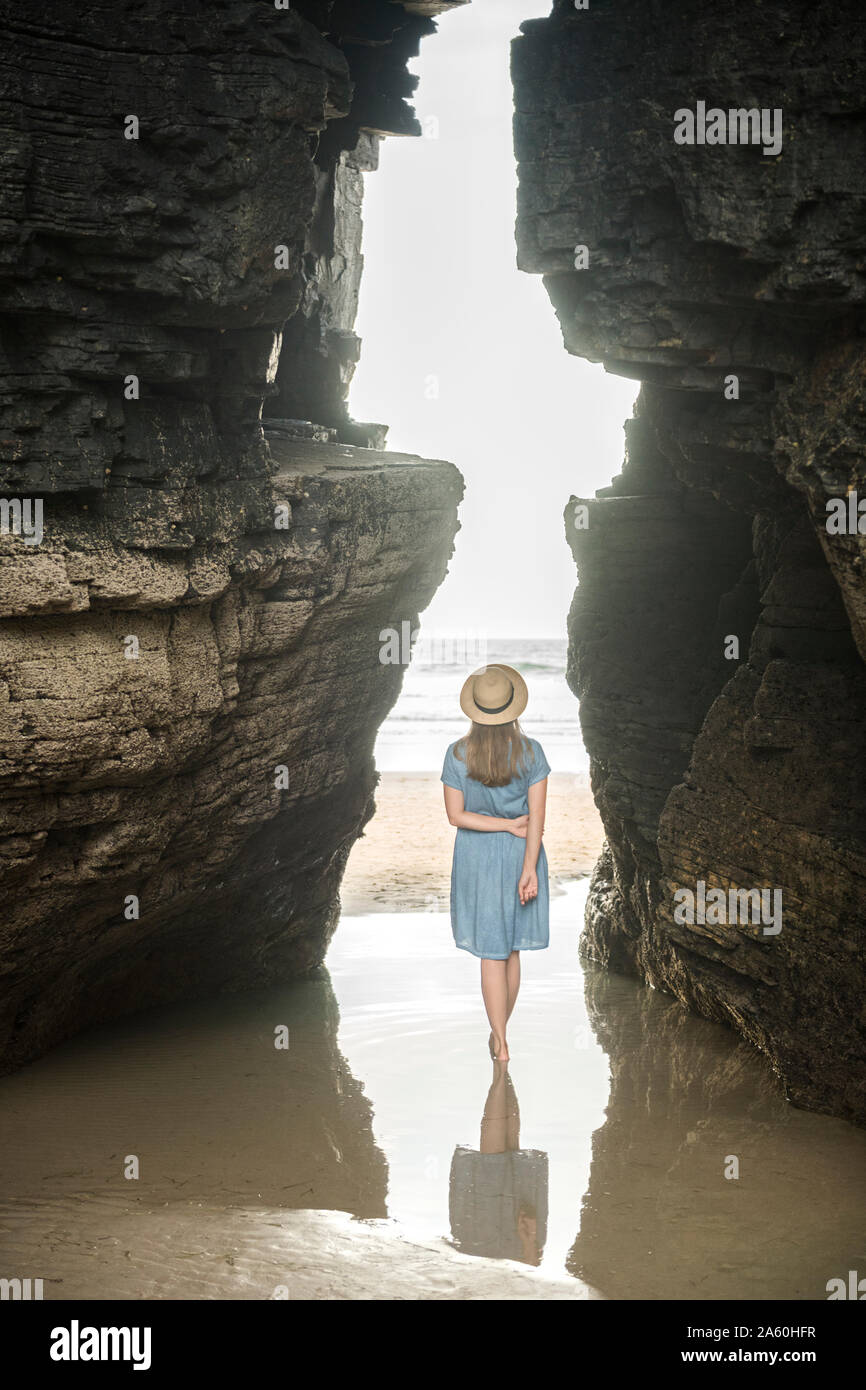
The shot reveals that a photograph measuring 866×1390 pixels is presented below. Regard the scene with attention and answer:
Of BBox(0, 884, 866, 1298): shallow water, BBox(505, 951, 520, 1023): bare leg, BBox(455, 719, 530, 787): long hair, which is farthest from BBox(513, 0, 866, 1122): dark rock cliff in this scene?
BBox(455, 719, 530, 787): long hair

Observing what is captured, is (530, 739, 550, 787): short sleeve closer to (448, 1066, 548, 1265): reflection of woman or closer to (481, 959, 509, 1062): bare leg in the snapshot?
(481, 959, 509, 1062): bare leg

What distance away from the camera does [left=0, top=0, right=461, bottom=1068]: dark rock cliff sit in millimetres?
6734

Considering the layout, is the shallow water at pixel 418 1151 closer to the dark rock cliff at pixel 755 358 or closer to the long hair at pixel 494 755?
the dark rock cliff at pixel 755 358

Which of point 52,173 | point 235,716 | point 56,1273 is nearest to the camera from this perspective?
point 56,1273

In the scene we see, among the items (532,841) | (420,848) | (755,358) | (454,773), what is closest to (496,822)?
(532,841)

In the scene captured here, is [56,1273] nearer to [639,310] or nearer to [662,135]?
[639,310]

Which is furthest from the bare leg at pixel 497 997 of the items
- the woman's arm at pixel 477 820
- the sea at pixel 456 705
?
the sea at pixel 456 705

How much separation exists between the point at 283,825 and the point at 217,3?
218 inches

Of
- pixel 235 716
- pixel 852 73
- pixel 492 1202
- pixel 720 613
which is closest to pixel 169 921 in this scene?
pixel 235 716

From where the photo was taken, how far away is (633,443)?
10945 mm

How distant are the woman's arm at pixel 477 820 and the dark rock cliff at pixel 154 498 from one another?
161cm

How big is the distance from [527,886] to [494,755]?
82 centimetres

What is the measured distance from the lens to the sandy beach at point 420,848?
14523mm

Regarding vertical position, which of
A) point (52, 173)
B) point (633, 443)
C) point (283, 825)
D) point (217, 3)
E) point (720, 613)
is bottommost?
point (283, 825)
